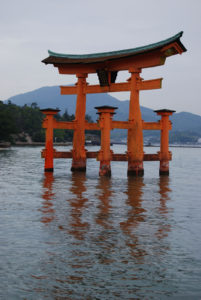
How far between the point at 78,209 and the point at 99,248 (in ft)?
14.1

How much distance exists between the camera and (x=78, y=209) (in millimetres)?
12117

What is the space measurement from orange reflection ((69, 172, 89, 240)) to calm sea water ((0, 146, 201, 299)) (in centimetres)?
2

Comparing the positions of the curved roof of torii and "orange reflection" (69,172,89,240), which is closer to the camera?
"orange reflection" (69,172,89,240)

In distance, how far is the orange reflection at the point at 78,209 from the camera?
9.14m

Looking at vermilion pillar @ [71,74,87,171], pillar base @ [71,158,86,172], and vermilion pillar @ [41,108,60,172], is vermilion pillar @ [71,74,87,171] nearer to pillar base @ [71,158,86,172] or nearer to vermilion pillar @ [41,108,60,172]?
pillar base @ [71,158,86,172]

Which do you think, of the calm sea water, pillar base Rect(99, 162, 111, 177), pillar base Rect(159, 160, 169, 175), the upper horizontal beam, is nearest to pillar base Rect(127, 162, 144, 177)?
pillar base Rect(99, 162, 111, 177)

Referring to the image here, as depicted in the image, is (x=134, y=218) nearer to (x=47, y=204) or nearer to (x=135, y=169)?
(x=47, y=204)

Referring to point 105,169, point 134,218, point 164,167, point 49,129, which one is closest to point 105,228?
point 134,218

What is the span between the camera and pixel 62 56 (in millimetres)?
24297

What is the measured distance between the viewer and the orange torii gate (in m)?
21.1

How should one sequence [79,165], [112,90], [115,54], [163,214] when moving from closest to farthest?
1. [163,214]
2. [115,54]
3. [112,90]
4. [79,165]

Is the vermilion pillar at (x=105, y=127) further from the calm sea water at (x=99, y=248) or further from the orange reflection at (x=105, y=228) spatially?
the calm sea water at (x=99, y=248)

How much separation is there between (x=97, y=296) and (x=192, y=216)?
638 cm

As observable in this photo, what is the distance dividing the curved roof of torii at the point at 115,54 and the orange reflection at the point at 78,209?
655 cm
